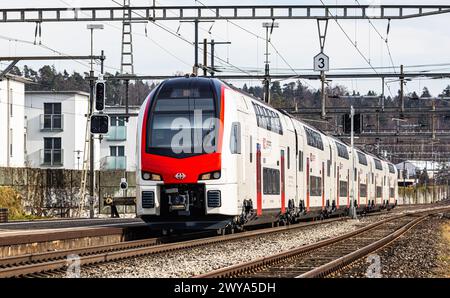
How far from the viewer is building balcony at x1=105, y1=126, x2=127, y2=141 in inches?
3140

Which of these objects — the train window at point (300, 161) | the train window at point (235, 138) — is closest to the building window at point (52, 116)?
the train window at point (300, 161)

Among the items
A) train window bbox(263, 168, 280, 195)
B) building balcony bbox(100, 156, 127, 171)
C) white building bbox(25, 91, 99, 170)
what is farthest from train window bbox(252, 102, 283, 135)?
building balcony bbox(100, 156, 127, 171)

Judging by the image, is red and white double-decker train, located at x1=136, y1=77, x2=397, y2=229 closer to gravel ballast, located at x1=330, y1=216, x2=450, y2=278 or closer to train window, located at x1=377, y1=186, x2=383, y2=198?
gravel ballast, located at x1=330, y1=216, x2=450, y2=278

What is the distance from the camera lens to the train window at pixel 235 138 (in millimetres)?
23703

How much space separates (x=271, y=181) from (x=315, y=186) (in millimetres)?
10295

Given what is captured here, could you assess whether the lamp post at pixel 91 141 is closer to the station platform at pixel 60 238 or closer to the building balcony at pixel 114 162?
the station platform at pixel 60 238

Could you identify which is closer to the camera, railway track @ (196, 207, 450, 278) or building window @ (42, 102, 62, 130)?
railway track @ (196, 207, 450, 278)

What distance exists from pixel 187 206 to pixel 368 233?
32.0 feet

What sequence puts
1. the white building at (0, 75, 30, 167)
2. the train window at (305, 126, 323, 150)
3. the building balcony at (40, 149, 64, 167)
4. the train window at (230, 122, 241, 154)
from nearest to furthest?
the train window at (230, 122, 241, 154) → the train window at (305, 126, 323, 150) → the white building at (0, 75, 30, 167) → the building balcony at (40, 149, 64, 167)

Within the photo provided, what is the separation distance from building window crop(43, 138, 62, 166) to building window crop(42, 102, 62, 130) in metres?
1.16

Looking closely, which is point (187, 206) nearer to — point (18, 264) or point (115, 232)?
point (115, 232)

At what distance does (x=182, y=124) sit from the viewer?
76.6 feet

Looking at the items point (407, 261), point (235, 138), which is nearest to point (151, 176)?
point (235, 138)

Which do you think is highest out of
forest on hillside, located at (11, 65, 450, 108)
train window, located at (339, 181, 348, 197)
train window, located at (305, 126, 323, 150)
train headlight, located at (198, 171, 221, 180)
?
forest on hillside, located at (11, 65, 450, 108)
